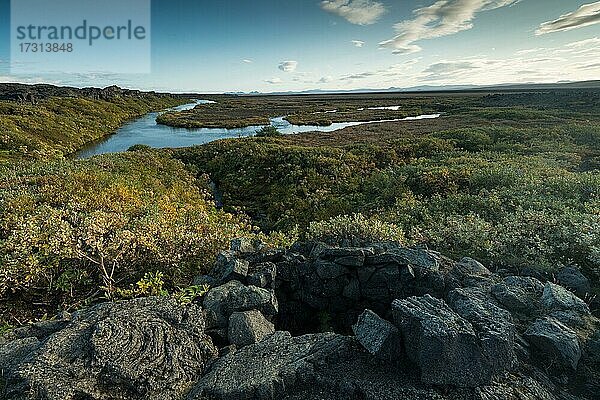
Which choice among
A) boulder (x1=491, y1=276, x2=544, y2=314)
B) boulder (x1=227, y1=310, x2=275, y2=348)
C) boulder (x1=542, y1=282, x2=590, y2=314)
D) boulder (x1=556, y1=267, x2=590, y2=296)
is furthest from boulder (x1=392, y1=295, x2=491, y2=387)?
boulder (x1=556, y1=267, x2=590, y2=296)

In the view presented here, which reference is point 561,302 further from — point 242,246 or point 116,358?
point 116,358

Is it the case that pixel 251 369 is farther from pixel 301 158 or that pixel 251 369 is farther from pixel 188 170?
pixel 188 170

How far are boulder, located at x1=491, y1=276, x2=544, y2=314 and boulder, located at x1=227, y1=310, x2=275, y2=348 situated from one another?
5252 millimetres

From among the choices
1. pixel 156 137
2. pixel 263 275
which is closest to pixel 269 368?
pixel 263 275

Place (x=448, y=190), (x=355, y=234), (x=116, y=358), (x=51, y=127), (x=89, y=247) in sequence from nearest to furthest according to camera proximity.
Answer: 1. (x=116, y=358)
2. (x=89, y=247)
3. (x=355, y=234)
4. (x=448, y=190)
5. (x=51, y=127)

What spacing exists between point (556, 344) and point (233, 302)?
20.7 ft

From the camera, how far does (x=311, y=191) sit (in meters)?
26.9

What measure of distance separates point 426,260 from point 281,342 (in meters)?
4.77

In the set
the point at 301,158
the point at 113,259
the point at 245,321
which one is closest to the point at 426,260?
the point at 245,321

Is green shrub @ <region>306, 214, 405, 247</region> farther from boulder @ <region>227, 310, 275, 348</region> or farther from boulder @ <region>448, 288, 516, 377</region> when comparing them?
boulder @ <region>448, 288, 516, 377</region>

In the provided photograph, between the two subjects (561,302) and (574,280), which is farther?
(574,280)

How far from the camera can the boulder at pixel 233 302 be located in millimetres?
7957

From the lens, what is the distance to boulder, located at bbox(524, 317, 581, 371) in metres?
6.43

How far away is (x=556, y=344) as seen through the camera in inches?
256
